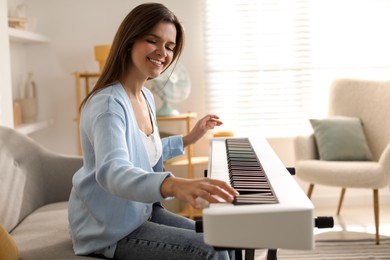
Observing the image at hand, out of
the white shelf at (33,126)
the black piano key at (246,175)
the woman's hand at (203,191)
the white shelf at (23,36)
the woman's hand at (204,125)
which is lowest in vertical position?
the white shelf at (33,126)

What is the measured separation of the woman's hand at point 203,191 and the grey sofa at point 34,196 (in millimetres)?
621

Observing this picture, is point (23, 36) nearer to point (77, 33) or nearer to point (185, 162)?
Result: point (77, 33)

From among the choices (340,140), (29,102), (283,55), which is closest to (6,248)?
(29,102)

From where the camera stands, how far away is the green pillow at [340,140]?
163 inches

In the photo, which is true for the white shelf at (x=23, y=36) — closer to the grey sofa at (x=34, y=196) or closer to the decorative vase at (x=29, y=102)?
the decorative vase at (x=29, y=102)

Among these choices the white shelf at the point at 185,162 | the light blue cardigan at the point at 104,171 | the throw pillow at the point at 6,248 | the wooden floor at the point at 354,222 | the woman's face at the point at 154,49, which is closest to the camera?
the light blue cardigan at the point at 104,171

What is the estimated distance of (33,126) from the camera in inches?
162

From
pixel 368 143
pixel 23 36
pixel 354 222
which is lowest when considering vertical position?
pixel 354 222

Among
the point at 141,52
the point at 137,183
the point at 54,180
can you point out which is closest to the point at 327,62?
the point at 54,180

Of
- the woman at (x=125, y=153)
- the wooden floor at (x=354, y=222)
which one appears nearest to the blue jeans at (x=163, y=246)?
the woman at (x=125, y=153)

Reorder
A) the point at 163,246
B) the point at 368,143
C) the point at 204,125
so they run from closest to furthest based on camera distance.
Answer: the point at 163,246, the point at 204,125, the point at 368,143

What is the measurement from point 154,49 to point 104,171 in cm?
47

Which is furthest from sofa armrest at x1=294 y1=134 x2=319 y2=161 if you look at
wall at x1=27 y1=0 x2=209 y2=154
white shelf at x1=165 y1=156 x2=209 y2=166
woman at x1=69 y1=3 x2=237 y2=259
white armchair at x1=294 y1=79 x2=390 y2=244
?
woman at x1=69 y1=3 x2=237 y2=259

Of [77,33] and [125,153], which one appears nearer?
[125,153]
